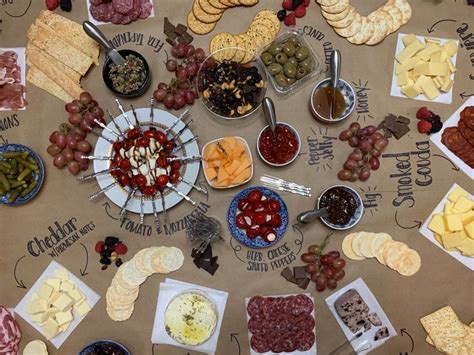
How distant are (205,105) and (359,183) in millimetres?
769

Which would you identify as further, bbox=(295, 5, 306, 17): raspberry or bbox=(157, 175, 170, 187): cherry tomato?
bbox=(295, 5, 306, 17): raspberry

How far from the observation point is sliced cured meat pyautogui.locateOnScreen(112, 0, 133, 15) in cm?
217

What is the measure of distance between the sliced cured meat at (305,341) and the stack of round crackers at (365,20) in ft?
4.32

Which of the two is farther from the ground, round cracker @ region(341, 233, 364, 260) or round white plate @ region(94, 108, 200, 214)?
round white plate @ region(94, 108, 200, 214)

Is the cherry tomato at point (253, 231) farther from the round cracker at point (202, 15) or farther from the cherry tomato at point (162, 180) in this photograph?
the round cracker at point (202, 15)

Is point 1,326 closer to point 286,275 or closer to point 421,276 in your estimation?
point 286,275

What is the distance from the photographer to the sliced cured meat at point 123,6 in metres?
2.17

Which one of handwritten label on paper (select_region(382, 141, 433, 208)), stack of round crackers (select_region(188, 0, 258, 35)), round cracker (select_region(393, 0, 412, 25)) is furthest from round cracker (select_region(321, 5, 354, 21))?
handwritten label on paper (select_region(382, 141, 433, 208))

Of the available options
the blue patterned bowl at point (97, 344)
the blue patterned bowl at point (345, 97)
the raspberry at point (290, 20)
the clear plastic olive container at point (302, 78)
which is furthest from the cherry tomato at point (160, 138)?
the blue patterned bowl at point (97, 344)

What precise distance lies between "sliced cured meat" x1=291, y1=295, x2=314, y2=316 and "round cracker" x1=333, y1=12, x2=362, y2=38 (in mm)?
1188

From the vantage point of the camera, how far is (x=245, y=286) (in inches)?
84.2

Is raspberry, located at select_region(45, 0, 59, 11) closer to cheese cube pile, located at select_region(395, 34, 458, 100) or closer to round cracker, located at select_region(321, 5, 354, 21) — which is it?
round cracker, located at select_region(321, 5, 354, 21)

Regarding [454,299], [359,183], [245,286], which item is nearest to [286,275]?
[245,286]

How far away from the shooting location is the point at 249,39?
7.20 ft
